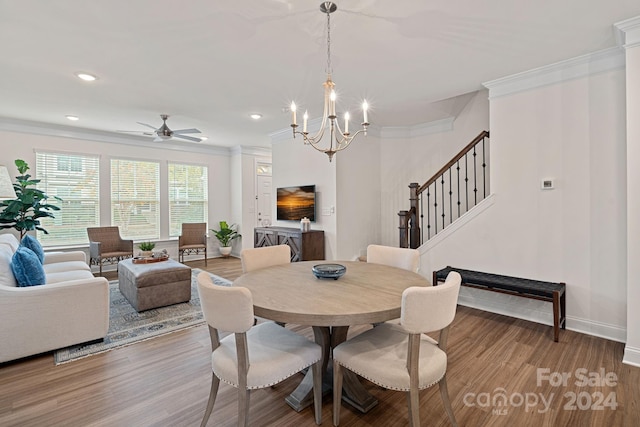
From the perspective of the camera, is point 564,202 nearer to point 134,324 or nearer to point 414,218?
point 414,218

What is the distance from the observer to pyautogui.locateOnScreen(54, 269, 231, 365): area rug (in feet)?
8.93

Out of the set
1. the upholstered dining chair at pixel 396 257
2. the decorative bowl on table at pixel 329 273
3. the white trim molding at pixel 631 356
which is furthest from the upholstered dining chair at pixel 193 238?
the white trim molding at pixel 631 356

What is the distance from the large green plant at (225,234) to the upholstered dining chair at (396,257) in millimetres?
5047

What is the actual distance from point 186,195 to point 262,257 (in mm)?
5018

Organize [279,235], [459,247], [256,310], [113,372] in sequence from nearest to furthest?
[256,310]
[113,372]
[459,247]
[279,235]

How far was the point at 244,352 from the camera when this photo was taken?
1562mm

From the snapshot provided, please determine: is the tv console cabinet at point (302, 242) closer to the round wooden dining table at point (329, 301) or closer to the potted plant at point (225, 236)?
the potted plant at point (225, 236)

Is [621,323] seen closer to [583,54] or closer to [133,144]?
[583,54]

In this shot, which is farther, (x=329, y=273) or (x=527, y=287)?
(x=527, y=287)

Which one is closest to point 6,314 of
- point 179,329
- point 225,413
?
point 179,329

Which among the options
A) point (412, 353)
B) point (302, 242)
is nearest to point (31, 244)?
point (302, 242)

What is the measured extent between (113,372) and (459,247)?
12.4ft

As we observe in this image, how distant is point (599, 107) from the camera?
9.62 ft

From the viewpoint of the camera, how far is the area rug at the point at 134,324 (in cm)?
272
